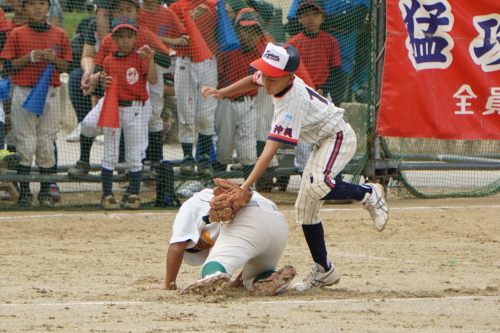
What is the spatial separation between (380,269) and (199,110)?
3.49 metres

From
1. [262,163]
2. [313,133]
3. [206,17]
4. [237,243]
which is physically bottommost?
[237,243]

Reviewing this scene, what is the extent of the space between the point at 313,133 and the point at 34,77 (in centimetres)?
420

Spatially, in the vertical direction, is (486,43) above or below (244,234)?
above

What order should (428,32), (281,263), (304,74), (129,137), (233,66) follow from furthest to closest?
(428,32) → (233,66) → (304,74) → (129,137) → (281,263)

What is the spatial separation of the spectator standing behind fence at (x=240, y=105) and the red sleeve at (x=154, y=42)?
2.32ft

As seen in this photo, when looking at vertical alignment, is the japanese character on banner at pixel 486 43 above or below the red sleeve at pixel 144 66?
above

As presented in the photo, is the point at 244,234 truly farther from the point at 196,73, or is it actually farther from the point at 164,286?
the point at 196,73

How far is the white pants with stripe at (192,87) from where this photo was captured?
29.1ft

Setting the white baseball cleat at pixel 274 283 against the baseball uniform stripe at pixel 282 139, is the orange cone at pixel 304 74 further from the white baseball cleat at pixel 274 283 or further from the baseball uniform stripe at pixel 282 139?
the white baseball cleat at pixel 274 283

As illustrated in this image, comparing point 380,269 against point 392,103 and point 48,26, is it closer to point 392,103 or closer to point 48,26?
point 392,103

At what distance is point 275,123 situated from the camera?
17.0ft

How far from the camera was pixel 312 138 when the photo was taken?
558 cm

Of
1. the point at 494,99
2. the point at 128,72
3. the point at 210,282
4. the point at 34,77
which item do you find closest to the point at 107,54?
the point at 128,72

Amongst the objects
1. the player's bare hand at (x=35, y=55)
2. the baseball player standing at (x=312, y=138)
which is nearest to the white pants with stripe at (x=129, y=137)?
the player's bare hand at (x=35, y=55)
